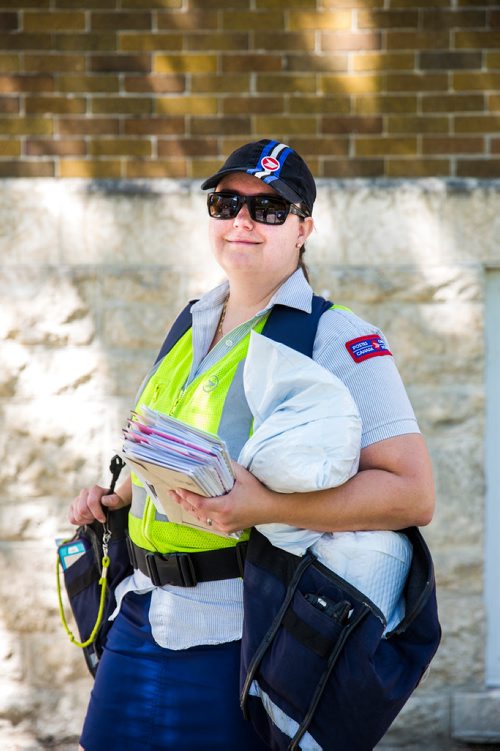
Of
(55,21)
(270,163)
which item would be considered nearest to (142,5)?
(55,21)

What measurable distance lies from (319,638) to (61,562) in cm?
102

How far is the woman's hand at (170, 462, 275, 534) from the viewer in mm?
2119

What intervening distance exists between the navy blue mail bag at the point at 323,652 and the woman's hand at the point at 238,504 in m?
0.13

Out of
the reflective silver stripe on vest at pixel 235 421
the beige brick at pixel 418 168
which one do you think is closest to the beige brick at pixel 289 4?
the beige brick at pixel 418 168

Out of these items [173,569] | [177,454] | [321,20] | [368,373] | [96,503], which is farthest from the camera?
[321,20]

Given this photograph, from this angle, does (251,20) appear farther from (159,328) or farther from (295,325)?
(295,325)

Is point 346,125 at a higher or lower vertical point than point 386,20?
lower

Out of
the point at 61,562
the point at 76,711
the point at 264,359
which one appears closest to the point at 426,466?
the point at 264,359

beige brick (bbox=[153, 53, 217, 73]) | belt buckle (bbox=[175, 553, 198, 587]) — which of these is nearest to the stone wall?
beige brick (bbox=[153, 53, 217, 73])

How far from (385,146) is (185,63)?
2.89 ft

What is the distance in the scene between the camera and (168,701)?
93.7 inches

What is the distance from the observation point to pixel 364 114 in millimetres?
4188

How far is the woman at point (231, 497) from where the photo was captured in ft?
7.13

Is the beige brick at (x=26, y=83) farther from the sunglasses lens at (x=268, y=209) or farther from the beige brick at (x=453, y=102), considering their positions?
the sunglasses lens at (x=268, y=209)
